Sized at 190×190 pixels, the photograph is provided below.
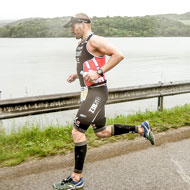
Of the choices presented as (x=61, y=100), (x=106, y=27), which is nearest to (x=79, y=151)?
(x=61, y=100)

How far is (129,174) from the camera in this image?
357 centimetres

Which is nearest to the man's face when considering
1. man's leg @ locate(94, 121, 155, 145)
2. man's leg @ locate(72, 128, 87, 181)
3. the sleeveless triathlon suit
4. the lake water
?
the sleeveless triathlon suit

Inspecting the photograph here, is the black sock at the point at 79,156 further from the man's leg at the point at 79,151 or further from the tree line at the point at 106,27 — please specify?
the tree line at the point at 106,27

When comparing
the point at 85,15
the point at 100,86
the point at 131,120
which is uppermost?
the point at 85,15

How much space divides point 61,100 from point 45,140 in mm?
802

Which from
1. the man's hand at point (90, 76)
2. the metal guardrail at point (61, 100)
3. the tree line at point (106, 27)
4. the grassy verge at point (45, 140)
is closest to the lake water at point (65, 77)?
the grassy verge at point (45, 140)

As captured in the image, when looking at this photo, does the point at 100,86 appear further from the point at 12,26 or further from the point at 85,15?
the point at 12,26

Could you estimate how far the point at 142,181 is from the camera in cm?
338

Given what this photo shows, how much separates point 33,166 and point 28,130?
1313 millimetres

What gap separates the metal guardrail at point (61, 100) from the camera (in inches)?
181

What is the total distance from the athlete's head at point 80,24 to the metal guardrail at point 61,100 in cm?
186

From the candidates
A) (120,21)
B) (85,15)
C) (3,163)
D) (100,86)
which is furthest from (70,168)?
(120,21)

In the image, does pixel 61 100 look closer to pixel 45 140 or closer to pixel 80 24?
pixel 45 140

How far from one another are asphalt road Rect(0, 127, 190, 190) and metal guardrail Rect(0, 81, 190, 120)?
1.37 m
